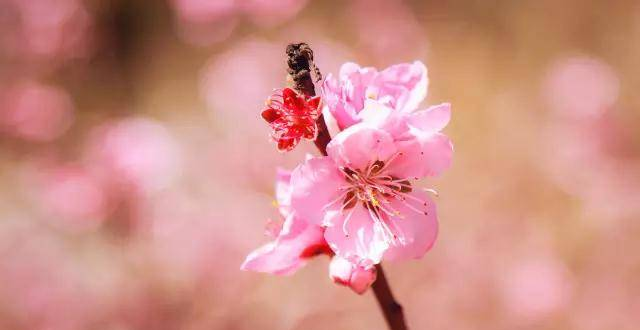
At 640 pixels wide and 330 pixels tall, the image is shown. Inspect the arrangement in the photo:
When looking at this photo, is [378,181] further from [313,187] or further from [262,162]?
[262,162]

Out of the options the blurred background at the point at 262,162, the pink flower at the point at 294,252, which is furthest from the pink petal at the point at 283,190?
the blurred background at the point at 262,162

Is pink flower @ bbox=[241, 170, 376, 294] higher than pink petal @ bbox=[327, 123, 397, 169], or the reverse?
pink petal @ bbox=[327, 123, 397, 169]

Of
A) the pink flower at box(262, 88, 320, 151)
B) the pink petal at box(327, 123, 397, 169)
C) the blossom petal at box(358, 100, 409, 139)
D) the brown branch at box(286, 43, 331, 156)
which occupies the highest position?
the brown branch at box(286, 43, 331, 156)

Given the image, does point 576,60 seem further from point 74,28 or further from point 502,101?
point 74,28

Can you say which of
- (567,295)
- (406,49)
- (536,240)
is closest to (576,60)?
(406,49)

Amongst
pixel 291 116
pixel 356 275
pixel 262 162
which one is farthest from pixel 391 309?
pixel 262 162

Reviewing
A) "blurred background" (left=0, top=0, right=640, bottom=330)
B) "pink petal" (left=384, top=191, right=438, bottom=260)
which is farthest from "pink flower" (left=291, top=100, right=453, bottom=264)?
"blurred background" (left=0, top=0, right=640, bottom=330)

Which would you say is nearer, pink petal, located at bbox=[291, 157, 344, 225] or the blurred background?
pink petal, located at bbox=[291, 157, 344, 225]

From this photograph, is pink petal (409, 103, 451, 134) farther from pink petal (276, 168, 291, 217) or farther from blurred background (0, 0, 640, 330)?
blurred background (0, 0, 640, 330)
